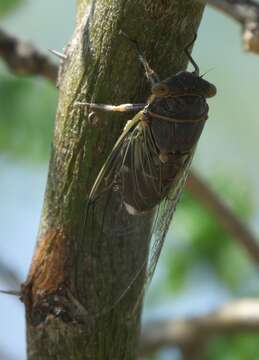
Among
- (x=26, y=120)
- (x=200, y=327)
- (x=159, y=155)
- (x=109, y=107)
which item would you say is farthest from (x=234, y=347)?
(x=109, y=107)

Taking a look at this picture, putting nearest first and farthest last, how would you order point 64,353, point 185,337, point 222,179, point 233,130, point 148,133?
point 64,353 < point 148,133 < point 185,337 < point 222,179 < point 233,130

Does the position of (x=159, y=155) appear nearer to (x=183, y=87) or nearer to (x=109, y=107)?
(x=183, y=87)

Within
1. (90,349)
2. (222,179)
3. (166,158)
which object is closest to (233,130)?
(222,179)

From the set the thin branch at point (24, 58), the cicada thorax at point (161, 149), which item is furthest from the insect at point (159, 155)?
the thin branch at point (24, 58)

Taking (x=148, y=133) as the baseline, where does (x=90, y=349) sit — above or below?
below

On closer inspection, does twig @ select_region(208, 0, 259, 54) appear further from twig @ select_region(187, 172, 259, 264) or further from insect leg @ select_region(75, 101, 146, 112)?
twig @ select_region(187, 172, 259, 264)

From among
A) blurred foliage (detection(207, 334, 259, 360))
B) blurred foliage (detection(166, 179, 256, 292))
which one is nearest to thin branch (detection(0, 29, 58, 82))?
blurred foliage (detection(166, 179, 256, 292))

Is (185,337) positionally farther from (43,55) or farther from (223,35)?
(223,35)

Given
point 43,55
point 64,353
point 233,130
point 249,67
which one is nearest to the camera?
point 64,353
